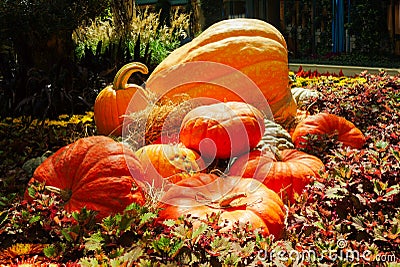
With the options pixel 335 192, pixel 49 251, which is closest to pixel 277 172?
pixel 335 192

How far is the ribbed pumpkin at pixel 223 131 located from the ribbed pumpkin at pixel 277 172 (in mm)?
84

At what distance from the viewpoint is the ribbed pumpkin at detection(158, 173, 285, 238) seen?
2008 millimetres

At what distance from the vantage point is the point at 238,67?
3.72m

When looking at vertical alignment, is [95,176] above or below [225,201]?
above

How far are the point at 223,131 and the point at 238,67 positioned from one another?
1.14 meters

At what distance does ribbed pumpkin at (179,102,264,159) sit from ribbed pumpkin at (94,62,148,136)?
2.99 feet

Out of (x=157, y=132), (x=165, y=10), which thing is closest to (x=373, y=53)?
(x=165, y=10)

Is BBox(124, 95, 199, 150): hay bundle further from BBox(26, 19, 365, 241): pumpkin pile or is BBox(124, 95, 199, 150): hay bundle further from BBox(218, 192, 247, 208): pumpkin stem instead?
BBox(218, 192, 247, 208): pumpkin stem

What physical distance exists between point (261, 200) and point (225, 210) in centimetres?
17

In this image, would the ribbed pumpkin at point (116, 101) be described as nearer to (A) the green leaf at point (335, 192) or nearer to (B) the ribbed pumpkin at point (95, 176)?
(B) the ribbed pumpkin at point (95, 176)

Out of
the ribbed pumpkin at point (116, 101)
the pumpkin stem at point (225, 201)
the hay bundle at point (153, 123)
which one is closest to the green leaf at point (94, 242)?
the pumpkin stem at point (225, 201)

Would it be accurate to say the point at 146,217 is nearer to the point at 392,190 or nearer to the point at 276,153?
the point at 392,190

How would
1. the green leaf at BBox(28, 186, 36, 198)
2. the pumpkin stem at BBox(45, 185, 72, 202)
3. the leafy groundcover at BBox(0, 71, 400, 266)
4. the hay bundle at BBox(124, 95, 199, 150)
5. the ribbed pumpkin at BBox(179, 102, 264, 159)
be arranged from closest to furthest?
the leafy groundcover at BBox(0, 71, 400, 266), the green leaf at BBox(28, 186, 36, 198), the pumpkin stem at BBox(45, 185, 72, 202), the ribbed pumpkin at BBox(179, 102, 264, 159), the hay bundle at BBox(124, 95, 199, 150)

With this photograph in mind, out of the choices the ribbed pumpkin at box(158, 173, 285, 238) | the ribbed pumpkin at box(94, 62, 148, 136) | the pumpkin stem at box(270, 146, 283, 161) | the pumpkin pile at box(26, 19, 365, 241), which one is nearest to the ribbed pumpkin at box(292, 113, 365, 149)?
the pumpkin pile at box(26, 19, 365, 241)
